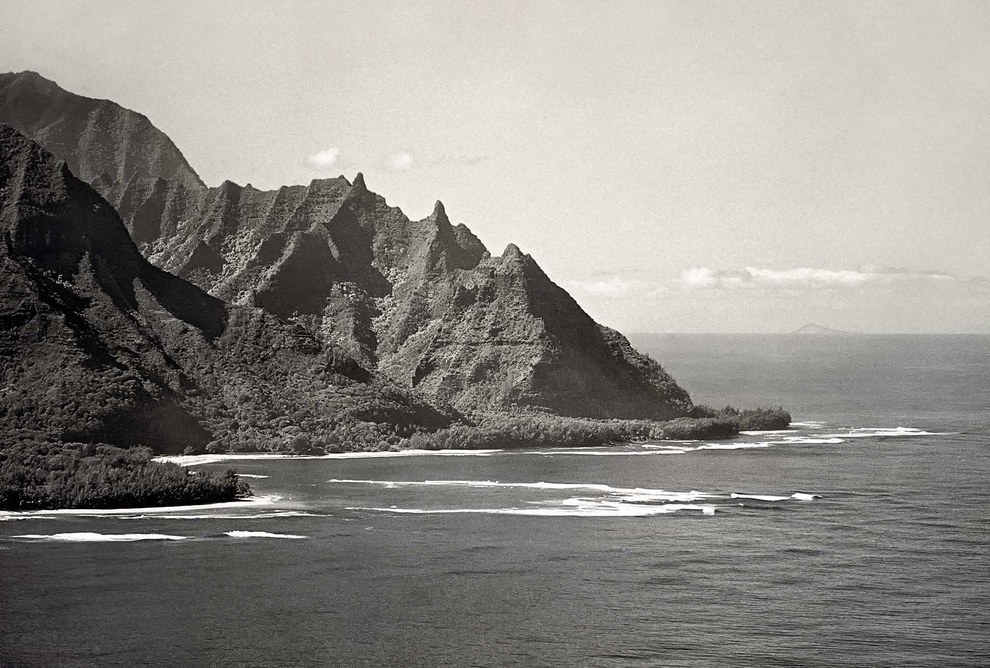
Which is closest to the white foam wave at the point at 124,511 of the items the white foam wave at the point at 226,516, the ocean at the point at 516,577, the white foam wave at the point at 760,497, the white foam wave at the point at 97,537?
the ocean at the point at 516,577

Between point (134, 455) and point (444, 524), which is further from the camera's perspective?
point (134, 455)

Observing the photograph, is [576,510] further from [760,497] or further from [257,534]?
[257,534]

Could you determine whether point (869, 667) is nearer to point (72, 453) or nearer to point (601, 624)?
point (601, 624)

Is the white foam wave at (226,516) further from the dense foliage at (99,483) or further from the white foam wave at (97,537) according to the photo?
the white foam wave at (97,537)

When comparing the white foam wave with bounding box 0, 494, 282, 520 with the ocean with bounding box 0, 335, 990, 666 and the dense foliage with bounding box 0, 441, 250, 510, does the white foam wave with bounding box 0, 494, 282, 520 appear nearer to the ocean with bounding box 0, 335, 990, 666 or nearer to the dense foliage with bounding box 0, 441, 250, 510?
the ocean with bounding box 0, 335, 990, 666

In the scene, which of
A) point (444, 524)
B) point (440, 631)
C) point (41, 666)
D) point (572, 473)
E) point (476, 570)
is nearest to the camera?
point (41, 666)

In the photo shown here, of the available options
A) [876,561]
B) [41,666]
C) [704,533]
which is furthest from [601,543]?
[41,666]
